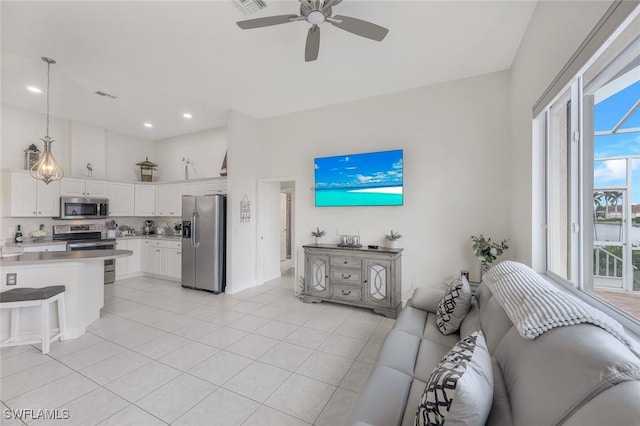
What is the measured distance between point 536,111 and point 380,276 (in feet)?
8.10

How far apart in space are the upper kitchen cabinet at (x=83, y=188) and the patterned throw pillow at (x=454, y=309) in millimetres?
6356

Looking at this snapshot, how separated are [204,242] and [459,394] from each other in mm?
4506

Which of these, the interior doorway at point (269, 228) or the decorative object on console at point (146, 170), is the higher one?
the decorative object on console at point (146, 170)

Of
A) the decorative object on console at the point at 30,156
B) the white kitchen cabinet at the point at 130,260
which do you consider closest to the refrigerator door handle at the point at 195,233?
the white kitchen cabinet at the point at 130,260

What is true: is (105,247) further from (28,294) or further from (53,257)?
(28,294)

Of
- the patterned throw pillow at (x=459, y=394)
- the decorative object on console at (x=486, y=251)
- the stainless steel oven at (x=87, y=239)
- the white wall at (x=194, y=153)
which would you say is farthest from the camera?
the white wall at (x=194, y=153)

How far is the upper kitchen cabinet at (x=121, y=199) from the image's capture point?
17.6ft

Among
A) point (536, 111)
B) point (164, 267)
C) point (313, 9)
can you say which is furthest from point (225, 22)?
point (164, 267)

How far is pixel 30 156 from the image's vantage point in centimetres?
444

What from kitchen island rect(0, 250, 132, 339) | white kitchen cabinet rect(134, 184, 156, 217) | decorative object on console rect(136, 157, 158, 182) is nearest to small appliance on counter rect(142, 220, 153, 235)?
white kitchen cabinet rect(134, 184, 156, 217)

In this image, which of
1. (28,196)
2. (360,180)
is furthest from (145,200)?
(360,180)

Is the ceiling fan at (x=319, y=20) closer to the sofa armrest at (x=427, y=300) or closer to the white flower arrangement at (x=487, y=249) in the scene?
the sofa armrest at (x=427, y=300)

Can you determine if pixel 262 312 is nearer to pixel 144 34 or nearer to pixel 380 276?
pixel 380 276

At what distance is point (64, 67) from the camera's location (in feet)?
10.5
